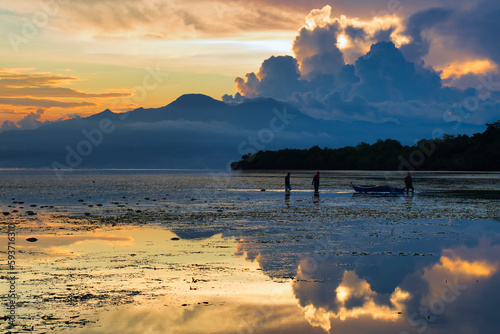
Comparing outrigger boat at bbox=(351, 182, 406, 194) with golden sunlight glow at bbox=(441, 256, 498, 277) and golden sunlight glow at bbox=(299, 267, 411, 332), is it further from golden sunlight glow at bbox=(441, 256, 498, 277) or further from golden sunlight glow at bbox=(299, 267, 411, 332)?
golden sunlight glow at bbox=(299, 267, 411, 332)

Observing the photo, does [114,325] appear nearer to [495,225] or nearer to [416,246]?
[416,246]

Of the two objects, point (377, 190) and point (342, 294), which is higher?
point (377, 190)

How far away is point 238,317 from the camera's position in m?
13.5

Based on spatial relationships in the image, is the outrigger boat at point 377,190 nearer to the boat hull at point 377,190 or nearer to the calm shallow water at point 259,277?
the boat hull at point 377,190

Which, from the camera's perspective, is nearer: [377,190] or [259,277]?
[259,277]

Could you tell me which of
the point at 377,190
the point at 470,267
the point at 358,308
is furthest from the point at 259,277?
the point at 377,190

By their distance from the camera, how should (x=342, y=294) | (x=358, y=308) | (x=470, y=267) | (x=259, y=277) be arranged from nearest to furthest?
(x=358, y=308)
(x=342, y=294)
(x=259, y=277)
(x=470, y=267)

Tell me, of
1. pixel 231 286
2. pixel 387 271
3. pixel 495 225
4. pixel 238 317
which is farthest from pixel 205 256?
pixel 495 225

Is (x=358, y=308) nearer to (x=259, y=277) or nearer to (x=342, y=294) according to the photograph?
(x=342, y=294)

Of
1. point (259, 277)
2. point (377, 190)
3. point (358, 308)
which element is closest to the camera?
point (358, 308)

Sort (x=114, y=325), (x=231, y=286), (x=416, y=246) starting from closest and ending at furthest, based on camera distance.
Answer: (x=114, y=325) < (x=231, y=286) < (x=416, y=246)

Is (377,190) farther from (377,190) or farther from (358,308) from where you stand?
(358,308)

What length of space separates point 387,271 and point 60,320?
10.9 m

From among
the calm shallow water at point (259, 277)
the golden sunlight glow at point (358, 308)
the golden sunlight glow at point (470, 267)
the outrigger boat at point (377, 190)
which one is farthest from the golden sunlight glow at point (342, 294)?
the outrigger boat at point (377, 190)
